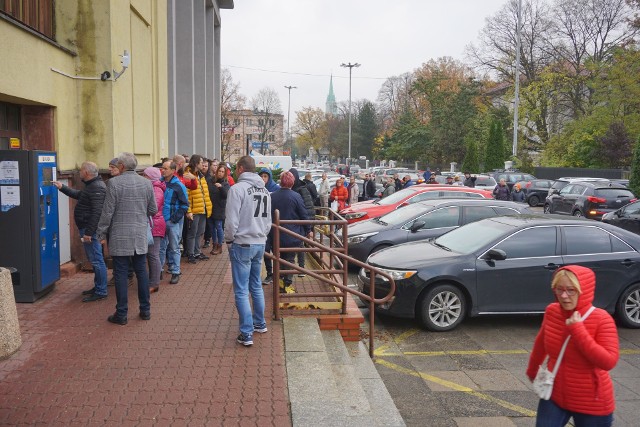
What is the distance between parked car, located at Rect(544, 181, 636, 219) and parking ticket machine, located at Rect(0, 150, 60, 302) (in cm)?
1818

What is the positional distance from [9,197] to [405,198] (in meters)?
9.70

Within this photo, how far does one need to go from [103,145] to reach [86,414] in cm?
588

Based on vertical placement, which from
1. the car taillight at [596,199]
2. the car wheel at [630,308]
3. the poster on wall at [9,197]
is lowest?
the car wheel at [630,308]

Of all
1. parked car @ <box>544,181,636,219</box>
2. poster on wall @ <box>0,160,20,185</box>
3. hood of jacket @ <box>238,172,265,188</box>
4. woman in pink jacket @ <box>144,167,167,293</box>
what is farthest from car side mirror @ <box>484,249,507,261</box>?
parked car @ <box>544,181,636,219</box>

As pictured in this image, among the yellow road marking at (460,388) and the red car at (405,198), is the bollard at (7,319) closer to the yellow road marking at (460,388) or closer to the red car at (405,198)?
the yellow road marking at (460,388)

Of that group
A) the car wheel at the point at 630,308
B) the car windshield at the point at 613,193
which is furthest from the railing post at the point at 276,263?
the car windshield at the point at 613,193

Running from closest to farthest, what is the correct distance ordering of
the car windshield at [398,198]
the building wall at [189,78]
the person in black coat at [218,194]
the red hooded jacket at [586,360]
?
the red hooded jacket at [586,360] < the person in black coat at [218,194] < the car windshield at [398,198] < the building wall at [189,78]

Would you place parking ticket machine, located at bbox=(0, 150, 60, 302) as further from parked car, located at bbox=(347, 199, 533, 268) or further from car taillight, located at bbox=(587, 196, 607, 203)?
car taillight, located at bbox=(587, 196, 607, 203)

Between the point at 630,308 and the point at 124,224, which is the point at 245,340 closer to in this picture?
the point at 124,224

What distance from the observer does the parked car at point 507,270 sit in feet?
25.8

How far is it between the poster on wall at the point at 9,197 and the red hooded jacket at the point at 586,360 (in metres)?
5.97

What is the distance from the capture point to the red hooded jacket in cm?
355

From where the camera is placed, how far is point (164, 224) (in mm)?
7625

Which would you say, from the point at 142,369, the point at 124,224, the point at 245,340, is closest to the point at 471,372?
the point at 245,340
